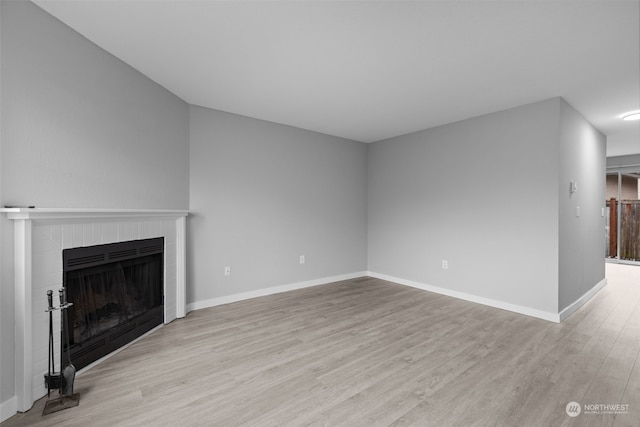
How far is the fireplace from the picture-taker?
84.4 inches

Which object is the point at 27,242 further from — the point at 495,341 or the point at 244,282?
the point at 495,341

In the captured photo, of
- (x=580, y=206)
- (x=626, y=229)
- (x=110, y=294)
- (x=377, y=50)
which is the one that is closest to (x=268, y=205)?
(x=110, y=294)

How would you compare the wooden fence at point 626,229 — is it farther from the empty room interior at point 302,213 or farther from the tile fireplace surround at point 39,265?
the tile fireplace surround at point 39,265

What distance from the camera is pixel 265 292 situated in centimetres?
411

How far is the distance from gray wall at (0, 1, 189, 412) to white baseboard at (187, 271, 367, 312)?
1.35m

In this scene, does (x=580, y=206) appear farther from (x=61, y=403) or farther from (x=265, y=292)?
(x=61, y=403)

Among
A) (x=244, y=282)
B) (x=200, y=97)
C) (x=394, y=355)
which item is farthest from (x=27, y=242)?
(x=394, y=355)

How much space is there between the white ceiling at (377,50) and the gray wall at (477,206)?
1.62 feet

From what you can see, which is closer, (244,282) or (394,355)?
(394,355)

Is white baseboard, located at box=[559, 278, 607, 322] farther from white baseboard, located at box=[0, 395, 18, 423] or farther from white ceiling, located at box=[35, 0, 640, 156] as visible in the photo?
white baseboard, located at box=[0, 395, 18, 423]

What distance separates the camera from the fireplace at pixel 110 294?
214cm

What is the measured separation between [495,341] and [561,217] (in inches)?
64.4

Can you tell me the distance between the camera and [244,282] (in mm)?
3906

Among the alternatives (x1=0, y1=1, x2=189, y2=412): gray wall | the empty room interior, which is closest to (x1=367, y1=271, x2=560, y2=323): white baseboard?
the empty room interior
